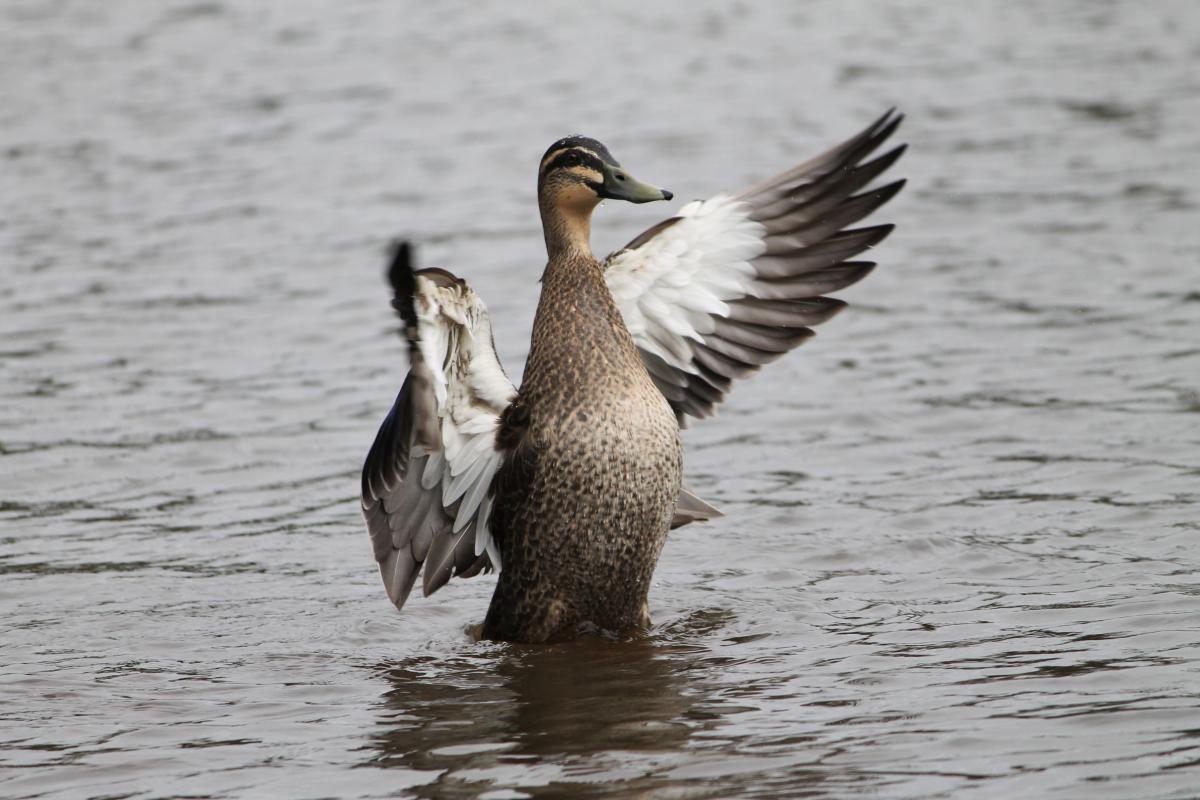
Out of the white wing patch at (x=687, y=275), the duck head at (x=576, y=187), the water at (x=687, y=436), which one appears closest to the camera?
the water at (x=687, y=436)

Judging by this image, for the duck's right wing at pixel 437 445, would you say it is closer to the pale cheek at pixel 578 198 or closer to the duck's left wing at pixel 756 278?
the pale cheek at pixel 578 198

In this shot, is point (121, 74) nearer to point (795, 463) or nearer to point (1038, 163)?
point (1038, 163)

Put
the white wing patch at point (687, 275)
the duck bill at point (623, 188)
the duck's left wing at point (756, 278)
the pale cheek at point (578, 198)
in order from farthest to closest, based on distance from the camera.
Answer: the duck's left wing at point (756, 278), the white wing patch at point (687, 275), the pale cheek at point (578, 198), the duck bill at point (623, 188)

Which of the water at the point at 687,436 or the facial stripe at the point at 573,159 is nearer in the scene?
the water at the point at 687,436

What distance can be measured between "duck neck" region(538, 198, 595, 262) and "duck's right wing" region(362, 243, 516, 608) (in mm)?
631

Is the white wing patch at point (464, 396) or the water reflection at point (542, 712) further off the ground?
the white wing patch at point (464, 396)

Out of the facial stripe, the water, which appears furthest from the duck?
the water

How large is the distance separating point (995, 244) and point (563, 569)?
6804mm

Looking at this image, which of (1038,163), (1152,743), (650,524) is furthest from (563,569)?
(1038,163)

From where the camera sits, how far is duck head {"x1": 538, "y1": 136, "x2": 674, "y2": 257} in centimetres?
700

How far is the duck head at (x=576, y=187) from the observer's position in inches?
276

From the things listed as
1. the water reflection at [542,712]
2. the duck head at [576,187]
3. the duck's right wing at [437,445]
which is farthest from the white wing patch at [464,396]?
the duck head at [576,187]

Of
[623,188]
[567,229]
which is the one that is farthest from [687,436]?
[623,188]

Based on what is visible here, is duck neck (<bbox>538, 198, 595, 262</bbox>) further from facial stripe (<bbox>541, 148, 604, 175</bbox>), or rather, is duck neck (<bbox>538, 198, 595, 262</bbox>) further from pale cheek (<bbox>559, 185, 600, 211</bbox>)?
facial stripe (<bbox>541, 148, 604, 175</bbox>)
